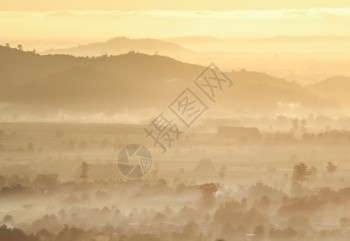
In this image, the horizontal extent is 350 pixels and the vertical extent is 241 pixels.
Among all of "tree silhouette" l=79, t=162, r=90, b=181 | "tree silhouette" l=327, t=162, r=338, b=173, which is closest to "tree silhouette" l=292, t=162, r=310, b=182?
"tree silhouette" l=327, t=162, r=338, b=173

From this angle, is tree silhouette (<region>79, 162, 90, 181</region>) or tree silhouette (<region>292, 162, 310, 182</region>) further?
tree silhouette (<region>79, 162, 90, 181</region>)

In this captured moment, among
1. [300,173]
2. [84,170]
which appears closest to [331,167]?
[300,173]

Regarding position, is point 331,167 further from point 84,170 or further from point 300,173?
point 84,170

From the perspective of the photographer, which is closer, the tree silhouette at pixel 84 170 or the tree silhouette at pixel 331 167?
the tree silhouette at pixel 84 170

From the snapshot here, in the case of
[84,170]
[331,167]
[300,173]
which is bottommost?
[84,170]

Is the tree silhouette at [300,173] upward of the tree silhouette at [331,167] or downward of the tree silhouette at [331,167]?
downward

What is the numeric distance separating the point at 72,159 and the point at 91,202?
65802 mm

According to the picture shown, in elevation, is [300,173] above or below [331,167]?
below

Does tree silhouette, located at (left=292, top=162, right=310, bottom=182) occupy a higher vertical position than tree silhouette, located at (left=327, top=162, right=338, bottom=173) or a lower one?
lower

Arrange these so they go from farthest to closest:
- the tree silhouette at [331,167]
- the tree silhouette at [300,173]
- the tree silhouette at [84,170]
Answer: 1. the tree silhouette at [331,167]
2. the tree silhouette at [84,170]
3. the tree silhouette at [300,173]

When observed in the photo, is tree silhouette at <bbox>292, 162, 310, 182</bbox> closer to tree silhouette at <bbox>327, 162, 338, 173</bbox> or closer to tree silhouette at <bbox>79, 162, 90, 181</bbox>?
tree silhouette at <bbox>327, 162, 338, 173</bbox>

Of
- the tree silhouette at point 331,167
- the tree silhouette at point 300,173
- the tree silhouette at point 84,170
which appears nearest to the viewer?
the tree silhouette at point 300,173

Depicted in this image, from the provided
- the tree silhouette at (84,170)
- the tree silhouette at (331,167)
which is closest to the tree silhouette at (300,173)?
the tree silhouette at (331,167)

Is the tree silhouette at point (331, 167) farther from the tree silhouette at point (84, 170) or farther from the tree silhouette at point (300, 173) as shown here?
the tree silhouette at point (84, 170)
